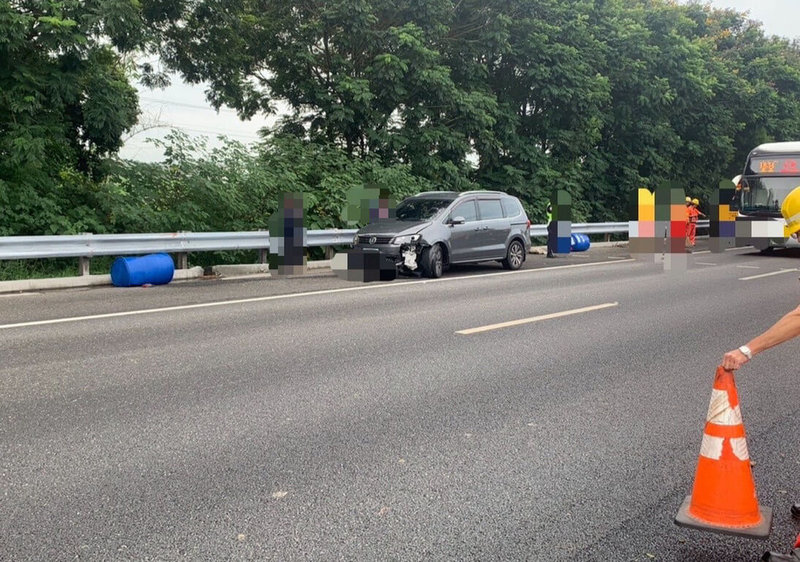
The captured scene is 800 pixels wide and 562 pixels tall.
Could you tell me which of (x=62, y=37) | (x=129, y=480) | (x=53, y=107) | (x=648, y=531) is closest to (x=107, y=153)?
(x=53, y=107)

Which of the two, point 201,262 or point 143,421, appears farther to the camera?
point 201,262

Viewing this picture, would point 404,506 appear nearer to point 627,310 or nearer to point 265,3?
point 627,310

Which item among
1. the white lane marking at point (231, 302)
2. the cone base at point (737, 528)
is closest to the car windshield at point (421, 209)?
the white lane marking at point (231, 302)

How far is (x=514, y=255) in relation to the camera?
56.9ft

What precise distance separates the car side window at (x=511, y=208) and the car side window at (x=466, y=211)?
1.16m

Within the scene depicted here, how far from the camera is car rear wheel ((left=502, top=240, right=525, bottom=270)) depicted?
1719cm

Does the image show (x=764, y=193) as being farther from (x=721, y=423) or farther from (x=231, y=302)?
(x=721, y=423)

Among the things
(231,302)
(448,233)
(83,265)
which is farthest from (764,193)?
(83,265)

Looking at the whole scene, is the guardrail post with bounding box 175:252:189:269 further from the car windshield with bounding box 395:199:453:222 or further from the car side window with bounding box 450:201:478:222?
the car side window with bounding box 450:201:478:222

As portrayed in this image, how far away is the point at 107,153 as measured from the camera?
1611 centimetres

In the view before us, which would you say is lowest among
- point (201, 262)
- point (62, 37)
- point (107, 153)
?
point (201, 262)

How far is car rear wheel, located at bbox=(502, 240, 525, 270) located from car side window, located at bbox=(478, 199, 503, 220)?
2.67 ft

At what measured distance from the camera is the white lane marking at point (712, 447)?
11.7 ft

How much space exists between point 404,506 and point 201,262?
12.7 metres
